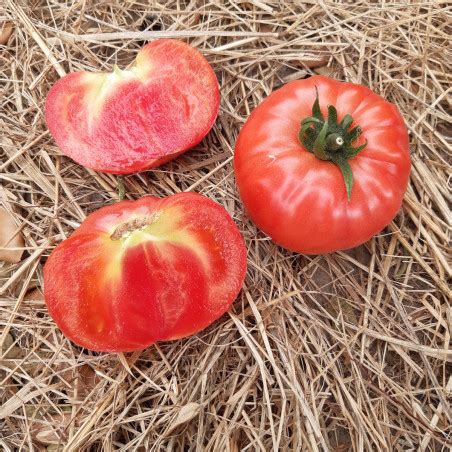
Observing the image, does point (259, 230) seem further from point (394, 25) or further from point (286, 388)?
point (394, 25)

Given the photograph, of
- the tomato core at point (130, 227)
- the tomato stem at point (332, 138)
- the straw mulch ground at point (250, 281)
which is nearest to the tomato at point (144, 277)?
the tomato core at point (130, 227)

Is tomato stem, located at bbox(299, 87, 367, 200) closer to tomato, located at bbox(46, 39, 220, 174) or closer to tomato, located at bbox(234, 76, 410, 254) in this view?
tomato, located at bbox(234, 76, 410, 254)

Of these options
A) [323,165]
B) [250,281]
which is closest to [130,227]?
[250,281]

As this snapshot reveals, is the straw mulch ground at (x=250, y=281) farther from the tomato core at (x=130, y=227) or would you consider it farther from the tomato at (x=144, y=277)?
the tomato core at (x=130, y=227)

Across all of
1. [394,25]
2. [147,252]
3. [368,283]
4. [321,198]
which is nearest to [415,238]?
[368,283]

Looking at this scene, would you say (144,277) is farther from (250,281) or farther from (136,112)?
(136,112)

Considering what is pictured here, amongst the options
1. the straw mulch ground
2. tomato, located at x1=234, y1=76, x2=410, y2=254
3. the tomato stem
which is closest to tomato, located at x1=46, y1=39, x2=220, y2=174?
the straw mulch ground
